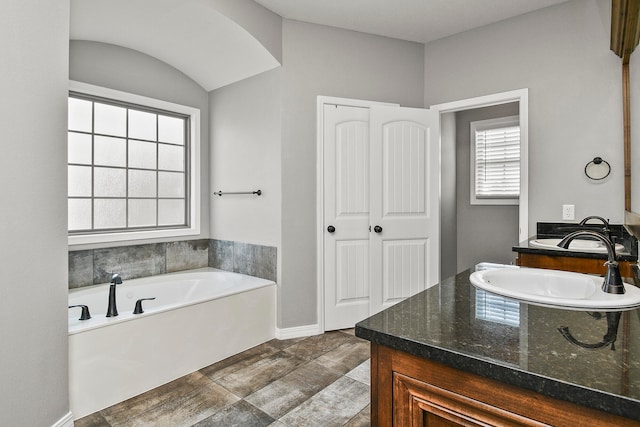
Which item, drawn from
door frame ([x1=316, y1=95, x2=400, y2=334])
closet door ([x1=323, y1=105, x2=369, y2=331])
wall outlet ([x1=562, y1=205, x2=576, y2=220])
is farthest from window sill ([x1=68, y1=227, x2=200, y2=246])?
wall outlet ([x1=562, y1=205, x2=576, y2=220])

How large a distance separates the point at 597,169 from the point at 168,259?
3.70 metres

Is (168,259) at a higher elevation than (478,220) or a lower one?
lower

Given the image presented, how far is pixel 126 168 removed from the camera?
3.28m

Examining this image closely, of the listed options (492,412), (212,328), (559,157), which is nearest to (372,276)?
(212,328)

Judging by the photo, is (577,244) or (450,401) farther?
(577,244)

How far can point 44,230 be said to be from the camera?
1.65 metres

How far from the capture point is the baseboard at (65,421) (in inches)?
67.8

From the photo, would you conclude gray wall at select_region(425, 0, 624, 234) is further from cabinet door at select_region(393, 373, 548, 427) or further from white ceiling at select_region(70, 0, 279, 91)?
cabinet door at select_region(393, 373, 548, 427)

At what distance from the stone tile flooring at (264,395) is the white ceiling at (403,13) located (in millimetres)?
2719

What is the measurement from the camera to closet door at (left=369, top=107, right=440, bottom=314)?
319cm

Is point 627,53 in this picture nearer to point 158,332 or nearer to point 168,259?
point 158,332

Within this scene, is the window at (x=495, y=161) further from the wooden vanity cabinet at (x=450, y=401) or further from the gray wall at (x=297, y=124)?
the wooden vanity cabinet at (x=450, y=401)

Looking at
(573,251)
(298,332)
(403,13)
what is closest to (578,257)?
(573,251)

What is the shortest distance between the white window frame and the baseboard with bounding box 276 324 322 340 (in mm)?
1409
